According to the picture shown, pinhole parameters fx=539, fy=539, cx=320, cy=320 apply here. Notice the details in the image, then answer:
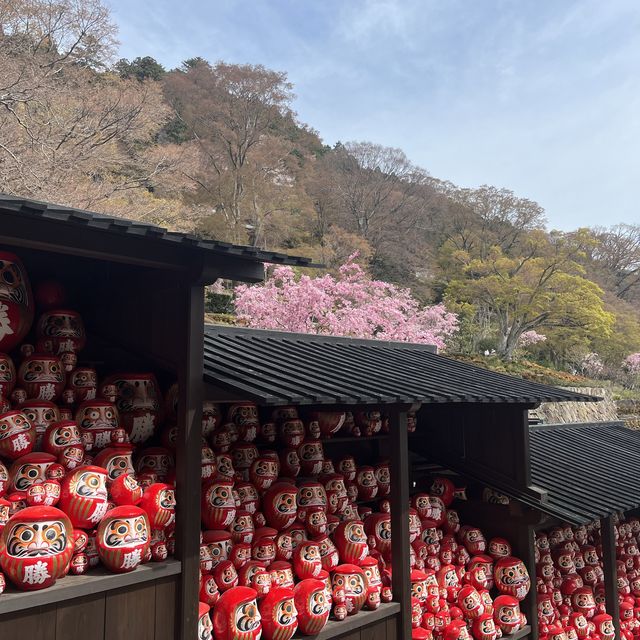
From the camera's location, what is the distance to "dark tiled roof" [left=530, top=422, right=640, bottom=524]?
5.86 metres

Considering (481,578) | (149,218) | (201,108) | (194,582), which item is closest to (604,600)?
(481,578)

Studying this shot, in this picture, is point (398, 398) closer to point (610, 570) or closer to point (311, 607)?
point (311, 607)

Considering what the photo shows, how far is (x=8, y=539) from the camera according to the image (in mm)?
2750

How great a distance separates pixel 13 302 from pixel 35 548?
156 cm

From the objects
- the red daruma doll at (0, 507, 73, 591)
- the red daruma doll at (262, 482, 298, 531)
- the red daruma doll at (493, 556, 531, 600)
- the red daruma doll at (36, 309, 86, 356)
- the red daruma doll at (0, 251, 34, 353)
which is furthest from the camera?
the red daruma doll at (493, 556, 531, 600)

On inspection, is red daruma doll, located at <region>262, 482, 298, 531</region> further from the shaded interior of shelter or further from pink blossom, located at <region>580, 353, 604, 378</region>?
pink blossom, located at <region>580, 353, 604, 378</region>

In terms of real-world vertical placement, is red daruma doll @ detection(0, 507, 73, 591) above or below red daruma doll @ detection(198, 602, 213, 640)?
above

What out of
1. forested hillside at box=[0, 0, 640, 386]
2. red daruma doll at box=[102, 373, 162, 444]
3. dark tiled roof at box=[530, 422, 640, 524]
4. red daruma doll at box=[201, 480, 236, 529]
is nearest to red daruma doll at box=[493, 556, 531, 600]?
dark tiled roof at box=[530, 422, 640, 524]

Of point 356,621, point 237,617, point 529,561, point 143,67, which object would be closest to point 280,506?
point 237,617

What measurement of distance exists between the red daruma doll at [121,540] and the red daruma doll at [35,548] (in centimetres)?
21

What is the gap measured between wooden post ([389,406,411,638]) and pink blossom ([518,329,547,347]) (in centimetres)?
2870

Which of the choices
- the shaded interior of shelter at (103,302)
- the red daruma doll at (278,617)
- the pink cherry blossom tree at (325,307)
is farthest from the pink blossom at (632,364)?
the shaded interior of shelter at (103,302)

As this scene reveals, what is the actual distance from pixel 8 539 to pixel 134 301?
1788mm

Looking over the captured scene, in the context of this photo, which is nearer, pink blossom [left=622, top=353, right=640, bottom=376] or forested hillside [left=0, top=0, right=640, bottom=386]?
forested hillside [left=0, top=0, right=640, bottom=386]
